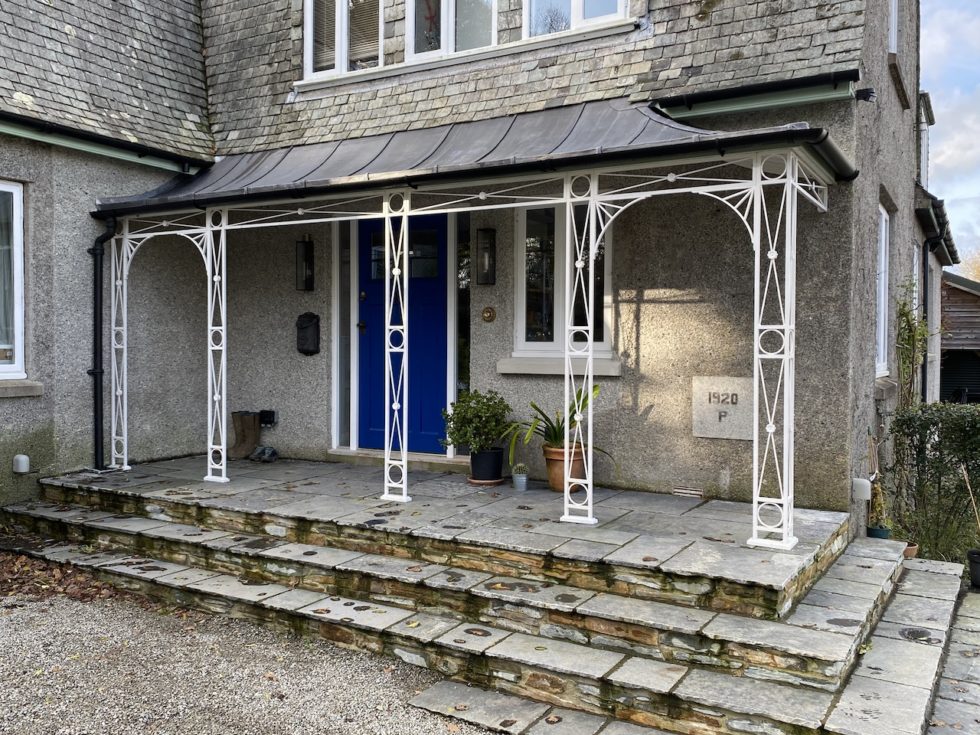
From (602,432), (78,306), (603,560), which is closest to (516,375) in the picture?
(602,432)

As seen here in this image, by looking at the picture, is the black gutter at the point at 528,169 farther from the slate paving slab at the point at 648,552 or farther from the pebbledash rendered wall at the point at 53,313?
the slate paving slab at the point at 648,552

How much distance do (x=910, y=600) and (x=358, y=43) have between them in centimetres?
711

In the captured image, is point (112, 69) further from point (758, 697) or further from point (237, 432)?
point (758, 697)

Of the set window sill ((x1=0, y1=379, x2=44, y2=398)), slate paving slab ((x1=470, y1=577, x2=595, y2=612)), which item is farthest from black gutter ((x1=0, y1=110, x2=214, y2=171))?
slate paving slab ((x1=470, y1=577, x2=595, y2=612))

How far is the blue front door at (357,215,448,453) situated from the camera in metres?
7.96

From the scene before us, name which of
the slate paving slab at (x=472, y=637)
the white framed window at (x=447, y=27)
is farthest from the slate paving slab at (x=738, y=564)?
the white framed window at (x=447, y=27)

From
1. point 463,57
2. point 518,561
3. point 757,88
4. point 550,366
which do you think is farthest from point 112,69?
point 518,561

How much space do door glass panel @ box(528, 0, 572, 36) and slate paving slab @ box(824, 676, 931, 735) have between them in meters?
5.75

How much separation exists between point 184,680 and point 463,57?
579 centimetres

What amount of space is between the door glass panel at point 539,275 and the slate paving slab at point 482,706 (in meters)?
3.63

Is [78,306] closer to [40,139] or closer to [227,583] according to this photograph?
[40,139]

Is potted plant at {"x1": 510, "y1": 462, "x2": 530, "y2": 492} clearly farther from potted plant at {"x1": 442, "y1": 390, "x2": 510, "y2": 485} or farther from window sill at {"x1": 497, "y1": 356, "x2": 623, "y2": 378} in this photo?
window sill at {"x1": 497, "y1": 356, "x2": 623, "y2": 378}

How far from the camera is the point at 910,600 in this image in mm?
5242

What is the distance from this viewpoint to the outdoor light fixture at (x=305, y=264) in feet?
27.6
